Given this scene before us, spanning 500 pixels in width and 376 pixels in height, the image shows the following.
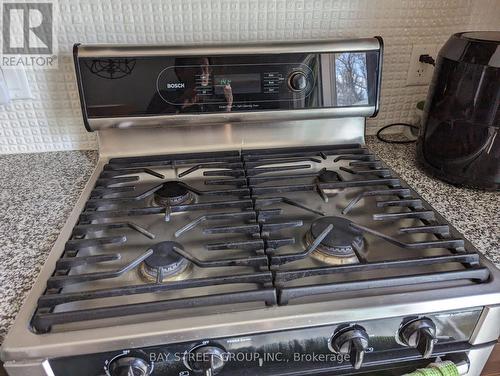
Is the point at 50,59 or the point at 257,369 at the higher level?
the point at 50,59

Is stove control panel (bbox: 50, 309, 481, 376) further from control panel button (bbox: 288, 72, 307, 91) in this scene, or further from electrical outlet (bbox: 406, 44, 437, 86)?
electrical outlet (bbox: 406, 44, 437, 86)

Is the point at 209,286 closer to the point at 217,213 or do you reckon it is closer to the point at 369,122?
the point at 217,213

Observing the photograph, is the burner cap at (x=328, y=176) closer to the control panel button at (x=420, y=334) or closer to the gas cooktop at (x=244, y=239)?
the gas cooktop at (x=244, y=239)

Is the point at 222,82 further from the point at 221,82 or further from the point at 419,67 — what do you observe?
the point at 419,67

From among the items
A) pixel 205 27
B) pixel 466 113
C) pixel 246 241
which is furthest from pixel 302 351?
pixel 205 27

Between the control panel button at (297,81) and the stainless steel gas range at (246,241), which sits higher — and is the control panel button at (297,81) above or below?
above

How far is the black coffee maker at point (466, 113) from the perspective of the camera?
27.4 inches

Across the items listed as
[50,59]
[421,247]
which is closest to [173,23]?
[50,59]

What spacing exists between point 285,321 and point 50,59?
786mm

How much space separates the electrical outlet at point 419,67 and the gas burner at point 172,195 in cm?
67

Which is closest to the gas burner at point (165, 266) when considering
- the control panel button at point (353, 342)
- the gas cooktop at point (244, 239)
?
the gas cooktop at point (244, 239)

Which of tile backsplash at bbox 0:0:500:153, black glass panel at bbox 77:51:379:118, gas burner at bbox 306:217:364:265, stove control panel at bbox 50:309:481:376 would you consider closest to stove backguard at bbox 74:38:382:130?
black glass panel at bbox 77:51:379:118

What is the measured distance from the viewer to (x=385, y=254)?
628 mm

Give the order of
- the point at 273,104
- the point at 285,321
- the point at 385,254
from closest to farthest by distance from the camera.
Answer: the point at 285,321 → the point at 385,254 → the point at 273,104
